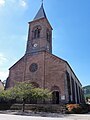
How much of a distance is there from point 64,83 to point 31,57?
10.1 m

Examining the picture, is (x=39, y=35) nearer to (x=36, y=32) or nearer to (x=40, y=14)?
(x=36, y=32)

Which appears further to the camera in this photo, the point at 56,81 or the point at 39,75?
the point at 39,75

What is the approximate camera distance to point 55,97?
28172mm

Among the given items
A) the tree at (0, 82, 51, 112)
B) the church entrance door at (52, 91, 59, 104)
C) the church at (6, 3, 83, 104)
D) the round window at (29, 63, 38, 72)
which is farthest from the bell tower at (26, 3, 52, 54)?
the tree at (0, 82, 51, 112)

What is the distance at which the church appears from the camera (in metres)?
27.8

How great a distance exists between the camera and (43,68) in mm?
30203

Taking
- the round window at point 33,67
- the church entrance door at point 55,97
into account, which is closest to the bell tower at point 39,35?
the round window at point 33,67

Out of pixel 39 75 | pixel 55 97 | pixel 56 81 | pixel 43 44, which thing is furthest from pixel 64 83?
pixel 43 44

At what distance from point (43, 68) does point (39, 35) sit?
30.7 ft

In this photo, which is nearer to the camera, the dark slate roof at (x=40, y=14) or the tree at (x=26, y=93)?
the tree at (x=26, y=93)

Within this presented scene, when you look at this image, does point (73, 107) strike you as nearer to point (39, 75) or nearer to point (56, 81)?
point (56, 81)

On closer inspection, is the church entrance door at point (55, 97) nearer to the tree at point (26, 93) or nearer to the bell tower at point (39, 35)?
the tree at point (26, 93)

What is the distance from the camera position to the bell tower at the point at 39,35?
111 feet

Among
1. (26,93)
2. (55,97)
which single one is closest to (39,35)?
(55,97)
